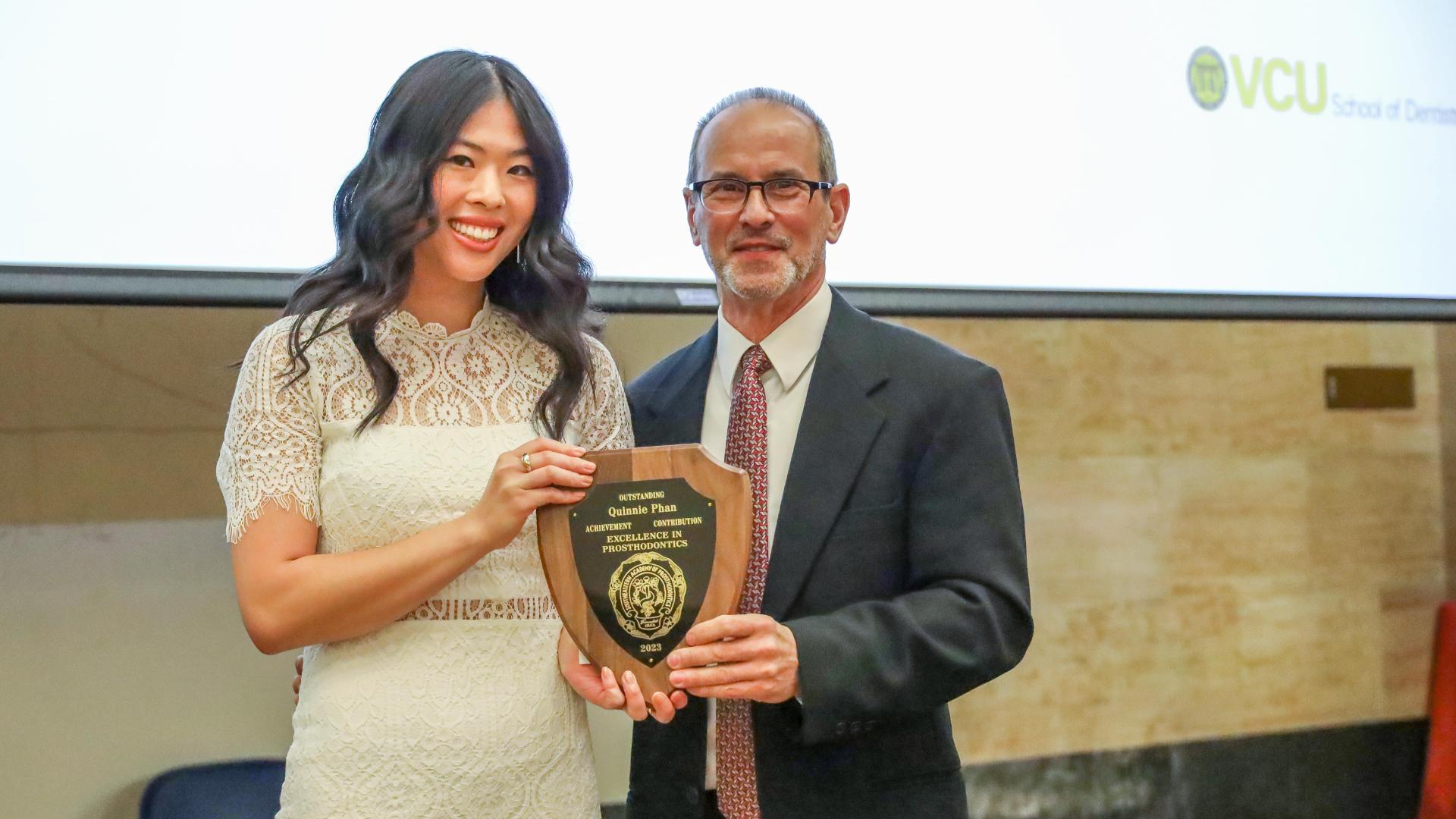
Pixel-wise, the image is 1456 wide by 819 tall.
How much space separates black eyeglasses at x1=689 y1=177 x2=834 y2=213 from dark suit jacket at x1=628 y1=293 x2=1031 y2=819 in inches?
10.4

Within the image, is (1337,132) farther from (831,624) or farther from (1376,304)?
(831,624)

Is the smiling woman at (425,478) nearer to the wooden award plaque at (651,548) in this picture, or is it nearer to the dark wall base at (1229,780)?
the wooden award plaque at (651,548)

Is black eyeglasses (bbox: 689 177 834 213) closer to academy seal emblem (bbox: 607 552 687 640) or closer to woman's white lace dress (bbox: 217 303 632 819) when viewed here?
woman's white lace dress (bbox: 217 303 632 819)

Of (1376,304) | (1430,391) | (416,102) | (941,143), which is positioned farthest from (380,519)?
(1430,391)

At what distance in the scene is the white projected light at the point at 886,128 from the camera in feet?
7.74

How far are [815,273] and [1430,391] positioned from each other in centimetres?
Result: 283

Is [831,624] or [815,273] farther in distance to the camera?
[815,273]

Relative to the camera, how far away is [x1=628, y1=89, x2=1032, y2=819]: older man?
165cm

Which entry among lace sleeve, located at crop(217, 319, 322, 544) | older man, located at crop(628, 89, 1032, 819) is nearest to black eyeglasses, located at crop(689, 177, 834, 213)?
older man, located at crop(628, 89, 1032, 819)

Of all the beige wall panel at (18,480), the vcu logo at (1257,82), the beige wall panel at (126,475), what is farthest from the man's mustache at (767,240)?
the vcu logo at (1257,82)

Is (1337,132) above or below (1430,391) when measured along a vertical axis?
above

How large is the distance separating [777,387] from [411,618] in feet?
2.13

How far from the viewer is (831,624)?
1.61 metres

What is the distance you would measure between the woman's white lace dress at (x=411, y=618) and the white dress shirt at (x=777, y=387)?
0.32 meters
